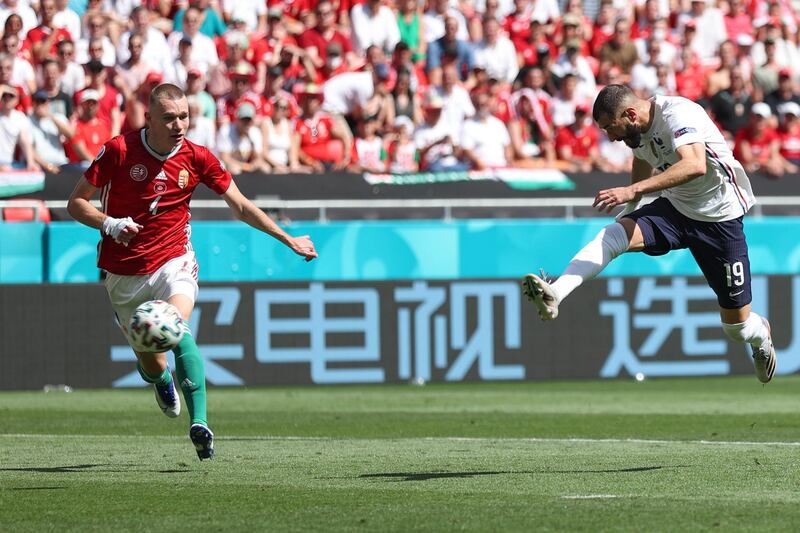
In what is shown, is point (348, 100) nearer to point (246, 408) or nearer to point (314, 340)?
point (314, 340)

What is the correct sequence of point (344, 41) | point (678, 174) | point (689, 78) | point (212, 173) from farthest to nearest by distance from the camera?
point (689, 78), point (344, 41), point (212, 173), point (678, 174)

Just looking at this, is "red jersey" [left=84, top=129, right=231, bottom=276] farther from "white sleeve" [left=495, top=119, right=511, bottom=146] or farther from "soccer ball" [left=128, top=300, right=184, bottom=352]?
Result: "white sleeve" [left=495, top=119, right=511, bottom=146]

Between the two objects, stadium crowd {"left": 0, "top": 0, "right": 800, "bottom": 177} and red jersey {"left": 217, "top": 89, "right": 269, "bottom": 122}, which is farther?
red jersey {"left": 217, "top": 89, "right": 269, "bottom": 122}

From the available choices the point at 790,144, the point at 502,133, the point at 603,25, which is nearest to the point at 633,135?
the point at 502,133

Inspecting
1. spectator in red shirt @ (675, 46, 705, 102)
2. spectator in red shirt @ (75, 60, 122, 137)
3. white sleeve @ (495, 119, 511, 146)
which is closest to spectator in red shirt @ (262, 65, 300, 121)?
spectator in red shirt @ (75, 60, 122, 137)

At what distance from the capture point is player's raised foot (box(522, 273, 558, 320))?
914 cm

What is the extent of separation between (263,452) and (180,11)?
36.6 feet

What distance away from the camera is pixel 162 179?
9.60 m

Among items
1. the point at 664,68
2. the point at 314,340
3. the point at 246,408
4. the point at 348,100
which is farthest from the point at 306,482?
the point at 664,68

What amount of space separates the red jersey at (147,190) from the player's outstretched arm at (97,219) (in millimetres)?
84

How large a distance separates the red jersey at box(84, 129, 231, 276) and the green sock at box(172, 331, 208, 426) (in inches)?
29.0

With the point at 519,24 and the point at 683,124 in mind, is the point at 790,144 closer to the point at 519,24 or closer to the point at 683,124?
the point at 519,24

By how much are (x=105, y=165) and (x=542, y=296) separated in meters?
2.85

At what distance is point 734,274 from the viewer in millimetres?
10383
